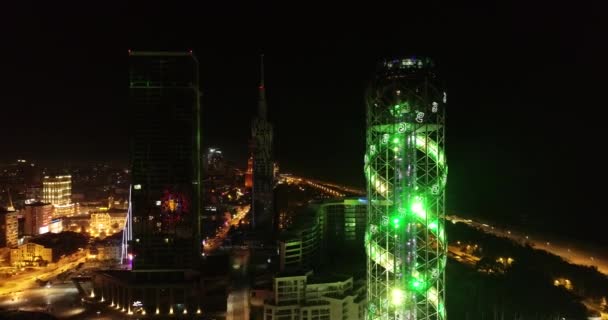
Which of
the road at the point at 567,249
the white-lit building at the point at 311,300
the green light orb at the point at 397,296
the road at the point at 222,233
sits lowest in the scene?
the road at the point at 567,249

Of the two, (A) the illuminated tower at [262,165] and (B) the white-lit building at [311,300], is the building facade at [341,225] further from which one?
(B) the white-lit building at [311,300]

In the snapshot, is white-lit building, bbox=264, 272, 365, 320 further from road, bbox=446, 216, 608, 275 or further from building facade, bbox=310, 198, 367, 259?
road, bbox=446, 216, 608, 275

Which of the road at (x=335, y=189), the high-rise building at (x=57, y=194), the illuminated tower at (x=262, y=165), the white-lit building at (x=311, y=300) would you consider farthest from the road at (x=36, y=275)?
the road at (x=335, y=189)

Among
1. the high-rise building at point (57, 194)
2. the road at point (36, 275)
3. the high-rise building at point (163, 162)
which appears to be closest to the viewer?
the high-rise building at point (163, 162)

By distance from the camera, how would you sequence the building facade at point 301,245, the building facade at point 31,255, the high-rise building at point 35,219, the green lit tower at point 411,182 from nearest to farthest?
the green lit tower at point 411,182
the building facade at point 301,245
the building facade at point 31,255
the high-rise building at point 35,219

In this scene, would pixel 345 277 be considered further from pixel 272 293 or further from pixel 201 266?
pixel 201 266

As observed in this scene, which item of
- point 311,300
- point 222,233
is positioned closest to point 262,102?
point 222,233

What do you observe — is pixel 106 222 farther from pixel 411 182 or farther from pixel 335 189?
pixel 411 182
